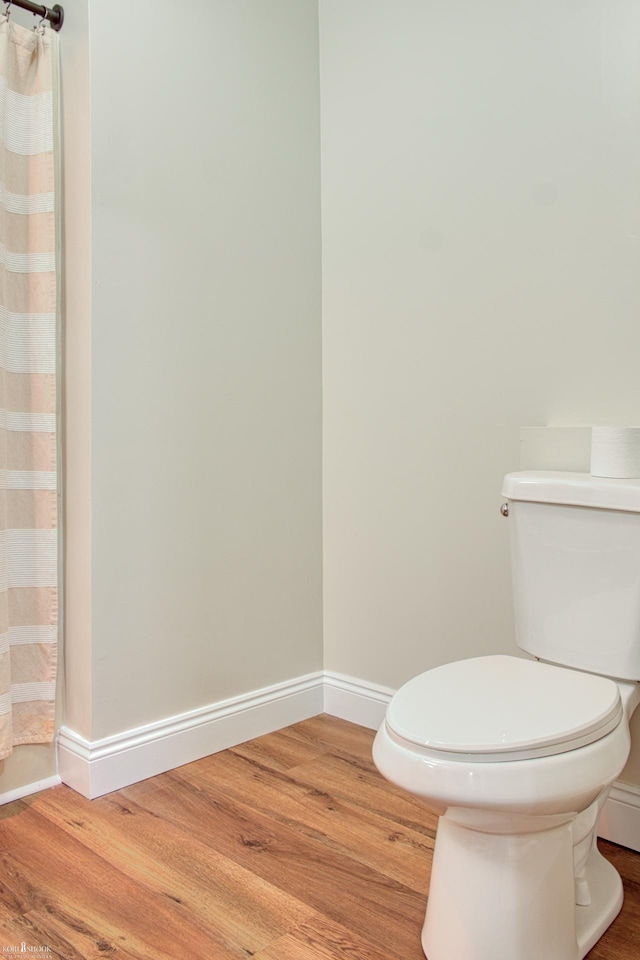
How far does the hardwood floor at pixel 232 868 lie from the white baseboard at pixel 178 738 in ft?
0.11

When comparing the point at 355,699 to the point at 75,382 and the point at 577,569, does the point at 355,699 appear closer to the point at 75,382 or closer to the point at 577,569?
the point at 577,569

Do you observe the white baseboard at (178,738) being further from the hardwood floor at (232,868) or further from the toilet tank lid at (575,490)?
the toilet tank lid at (575,490)

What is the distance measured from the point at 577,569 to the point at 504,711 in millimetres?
416

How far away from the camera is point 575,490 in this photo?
1.50 m

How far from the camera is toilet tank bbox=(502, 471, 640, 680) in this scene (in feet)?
4.73

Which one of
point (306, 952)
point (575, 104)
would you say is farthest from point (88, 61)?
point (306, 952)

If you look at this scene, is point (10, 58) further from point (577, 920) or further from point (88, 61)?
point (577, 920)

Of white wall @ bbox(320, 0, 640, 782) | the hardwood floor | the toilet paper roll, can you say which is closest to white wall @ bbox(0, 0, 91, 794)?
the hardwood floor

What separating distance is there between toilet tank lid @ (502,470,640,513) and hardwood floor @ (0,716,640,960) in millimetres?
750

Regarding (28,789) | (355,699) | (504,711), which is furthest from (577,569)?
(28,789)

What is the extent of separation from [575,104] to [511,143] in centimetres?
17

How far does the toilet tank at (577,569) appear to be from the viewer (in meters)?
1.44

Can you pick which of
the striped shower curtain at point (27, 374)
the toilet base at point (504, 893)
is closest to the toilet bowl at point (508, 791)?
the toilet base at point (504, 893)

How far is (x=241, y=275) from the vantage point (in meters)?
2.09
